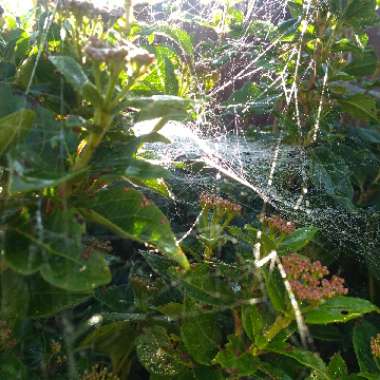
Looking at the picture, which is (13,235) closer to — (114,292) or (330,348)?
(114,292)

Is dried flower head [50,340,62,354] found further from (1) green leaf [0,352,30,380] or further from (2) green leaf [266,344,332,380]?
(2) green leaf [266,344,332,380]

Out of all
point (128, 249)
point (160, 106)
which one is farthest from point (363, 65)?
point (160, 106)

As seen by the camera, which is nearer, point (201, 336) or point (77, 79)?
point (77, 79)

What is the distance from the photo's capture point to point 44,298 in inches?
25.4

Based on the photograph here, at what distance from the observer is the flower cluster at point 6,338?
0.67 metres

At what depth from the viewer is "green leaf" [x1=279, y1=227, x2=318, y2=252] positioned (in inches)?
29.7

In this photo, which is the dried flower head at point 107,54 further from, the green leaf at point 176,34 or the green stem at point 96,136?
the green leaf at point 176,34

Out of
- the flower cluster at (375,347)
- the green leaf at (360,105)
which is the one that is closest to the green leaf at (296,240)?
the flower cluster at (375,347)

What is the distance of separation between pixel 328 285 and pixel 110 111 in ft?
1.17

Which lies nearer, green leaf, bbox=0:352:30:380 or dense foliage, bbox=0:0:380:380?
dense foliage, bbox=0:0:380:380

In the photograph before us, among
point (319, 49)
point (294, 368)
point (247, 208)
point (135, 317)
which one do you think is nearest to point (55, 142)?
point (135, 317)

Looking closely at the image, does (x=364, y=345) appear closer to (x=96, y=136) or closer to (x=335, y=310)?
(x=335, y=310)

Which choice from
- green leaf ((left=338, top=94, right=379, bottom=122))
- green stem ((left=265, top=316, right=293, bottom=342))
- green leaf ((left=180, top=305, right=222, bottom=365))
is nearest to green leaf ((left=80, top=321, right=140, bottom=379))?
green leaf ((left=180, top=305, right=222, bottom=365))

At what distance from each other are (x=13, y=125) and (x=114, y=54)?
0.15 meters
